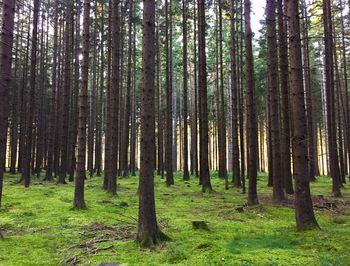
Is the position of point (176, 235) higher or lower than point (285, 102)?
lower

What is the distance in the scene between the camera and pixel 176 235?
768 cm

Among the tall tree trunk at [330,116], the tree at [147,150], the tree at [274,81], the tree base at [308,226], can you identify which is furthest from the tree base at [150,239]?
the tall tree trunk at [330,116]

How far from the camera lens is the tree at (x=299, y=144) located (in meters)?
7.96

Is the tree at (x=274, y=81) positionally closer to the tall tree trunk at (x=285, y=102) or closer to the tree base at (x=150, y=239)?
the tall tree trunk at (x=285, y=102)

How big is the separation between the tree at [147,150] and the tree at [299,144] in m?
3.28

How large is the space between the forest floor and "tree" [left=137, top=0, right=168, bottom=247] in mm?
356

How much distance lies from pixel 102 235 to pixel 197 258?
9.40 ft

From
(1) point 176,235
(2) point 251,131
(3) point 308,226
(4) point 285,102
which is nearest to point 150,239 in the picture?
(1) point 176,235

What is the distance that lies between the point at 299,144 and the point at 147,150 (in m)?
3.65

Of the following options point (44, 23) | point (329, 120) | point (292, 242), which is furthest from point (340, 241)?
point (44, 23)

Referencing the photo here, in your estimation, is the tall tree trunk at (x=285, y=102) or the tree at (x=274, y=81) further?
the tall tree trunk at (x=285, y=102)

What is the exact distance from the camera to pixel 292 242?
22.8 ft

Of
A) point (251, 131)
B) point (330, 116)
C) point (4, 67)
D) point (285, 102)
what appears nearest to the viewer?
point (4, 67)

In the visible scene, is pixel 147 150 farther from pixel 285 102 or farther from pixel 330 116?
pixel 330 116
